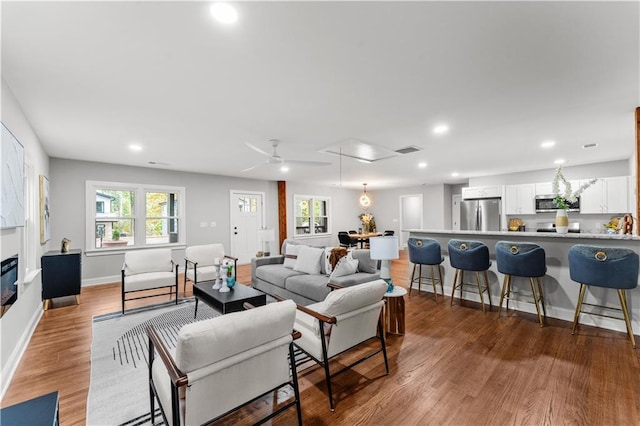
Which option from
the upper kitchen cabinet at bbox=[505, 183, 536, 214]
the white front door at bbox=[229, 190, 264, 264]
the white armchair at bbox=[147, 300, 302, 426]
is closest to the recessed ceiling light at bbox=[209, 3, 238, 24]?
the white armchair at bbox=[147, 300, 302, 426]

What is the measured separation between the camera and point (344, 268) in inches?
152

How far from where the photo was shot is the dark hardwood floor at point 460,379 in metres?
1.96

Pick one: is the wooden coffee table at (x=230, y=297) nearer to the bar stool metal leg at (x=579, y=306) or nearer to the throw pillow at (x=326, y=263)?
the throw pillow at (x=326, y=263)

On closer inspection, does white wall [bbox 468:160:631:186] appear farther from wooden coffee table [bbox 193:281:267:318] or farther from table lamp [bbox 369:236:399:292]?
wooden coffee table [bbox 193:281:267:318]

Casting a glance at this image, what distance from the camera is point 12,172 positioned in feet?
8.16

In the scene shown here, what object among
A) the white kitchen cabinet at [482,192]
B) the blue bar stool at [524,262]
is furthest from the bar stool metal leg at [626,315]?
the white kitchen cabinet at [482,192]

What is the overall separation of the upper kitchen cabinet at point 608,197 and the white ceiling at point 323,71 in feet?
7.58

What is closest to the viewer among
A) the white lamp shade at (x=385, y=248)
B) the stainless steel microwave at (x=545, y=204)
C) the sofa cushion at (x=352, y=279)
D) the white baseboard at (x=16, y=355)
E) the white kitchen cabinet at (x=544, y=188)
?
the white baseboard at (x=16, y=355)

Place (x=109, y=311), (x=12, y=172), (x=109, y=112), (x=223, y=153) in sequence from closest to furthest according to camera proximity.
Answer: (x=12, y=172)
(x=109, y=112)
(x=109, y=311)
(x=223, y=153)

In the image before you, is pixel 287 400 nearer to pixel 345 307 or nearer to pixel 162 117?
pixel 345 307

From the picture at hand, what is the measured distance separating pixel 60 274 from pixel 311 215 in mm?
6729

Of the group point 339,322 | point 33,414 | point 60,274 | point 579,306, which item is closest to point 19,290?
point 60,274

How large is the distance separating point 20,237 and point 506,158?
Result: 740 centimetres

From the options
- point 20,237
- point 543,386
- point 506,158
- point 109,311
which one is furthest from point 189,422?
point 506,158
